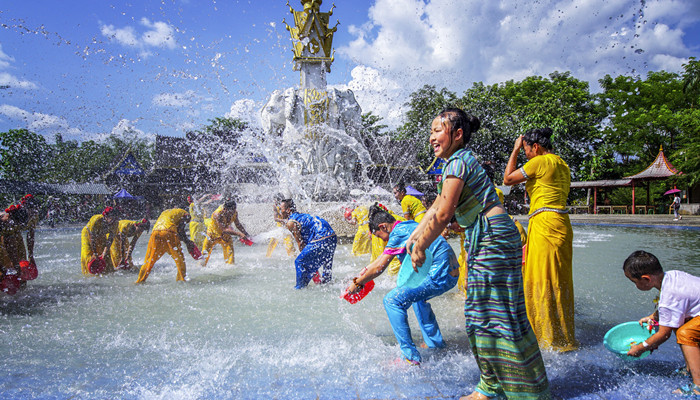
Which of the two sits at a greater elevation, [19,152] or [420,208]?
[19,152]

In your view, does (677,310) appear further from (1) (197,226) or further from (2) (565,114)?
(2) (565,114)

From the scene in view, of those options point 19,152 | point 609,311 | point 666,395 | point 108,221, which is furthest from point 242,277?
point 19,152

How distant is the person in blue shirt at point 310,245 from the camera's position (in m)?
5.67

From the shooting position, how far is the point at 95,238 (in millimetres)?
7148

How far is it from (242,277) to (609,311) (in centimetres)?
507

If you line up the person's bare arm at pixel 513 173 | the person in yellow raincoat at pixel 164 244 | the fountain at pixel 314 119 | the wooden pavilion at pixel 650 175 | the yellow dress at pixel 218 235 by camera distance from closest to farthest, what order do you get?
1. the person's bare arm at pixel 513 173
2. the person in yellow raincoat at pixel 164 244
3. the yellow dress at pixel 218 235
4. the fountain at pixel 314 119
5. the wooden pavilion at pixel 650 175

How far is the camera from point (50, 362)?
3264mm

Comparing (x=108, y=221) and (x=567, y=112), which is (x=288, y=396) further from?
(x=567, y=112)

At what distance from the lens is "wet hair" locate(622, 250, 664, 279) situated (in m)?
2.72

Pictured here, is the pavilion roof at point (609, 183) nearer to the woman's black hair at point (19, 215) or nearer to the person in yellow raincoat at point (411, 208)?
the person in yellow raincoat at point (411, 208)

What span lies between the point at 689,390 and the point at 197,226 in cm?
856

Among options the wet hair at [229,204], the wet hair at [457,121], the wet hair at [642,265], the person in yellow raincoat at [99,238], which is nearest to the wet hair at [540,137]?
the wet hair at [642,265]

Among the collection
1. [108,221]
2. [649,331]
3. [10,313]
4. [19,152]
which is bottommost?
[10,313]

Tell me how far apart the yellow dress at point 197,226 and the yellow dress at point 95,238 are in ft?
6.27
